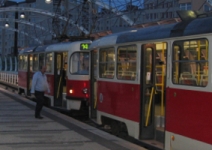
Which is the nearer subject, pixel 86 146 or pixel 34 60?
pixel 86 146

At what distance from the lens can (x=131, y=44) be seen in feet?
30.1

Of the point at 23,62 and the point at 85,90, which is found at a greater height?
the point at 23,62

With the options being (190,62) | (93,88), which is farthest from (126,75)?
(93,88)

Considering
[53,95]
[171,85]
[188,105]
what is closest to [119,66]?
[171,85]

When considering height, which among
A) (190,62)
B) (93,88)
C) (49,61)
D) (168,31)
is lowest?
(93,88)

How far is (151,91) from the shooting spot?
8.74m

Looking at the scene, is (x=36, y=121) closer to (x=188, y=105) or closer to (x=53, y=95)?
(x=53, y=95)

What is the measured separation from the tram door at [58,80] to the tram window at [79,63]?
129 cm

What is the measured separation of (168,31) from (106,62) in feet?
10.1

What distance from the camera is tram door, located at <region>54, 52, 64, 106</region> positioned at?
15.9 meters

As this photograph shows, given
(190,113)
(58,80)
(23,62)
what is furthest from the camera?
(23,62)

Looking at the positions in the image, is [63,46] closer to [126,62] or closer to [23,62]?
[126,62]

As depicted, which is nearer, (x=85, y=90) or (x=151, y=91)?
(x=151, y=91)

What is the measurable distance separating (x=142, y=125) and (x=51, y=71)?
7.95 meters
